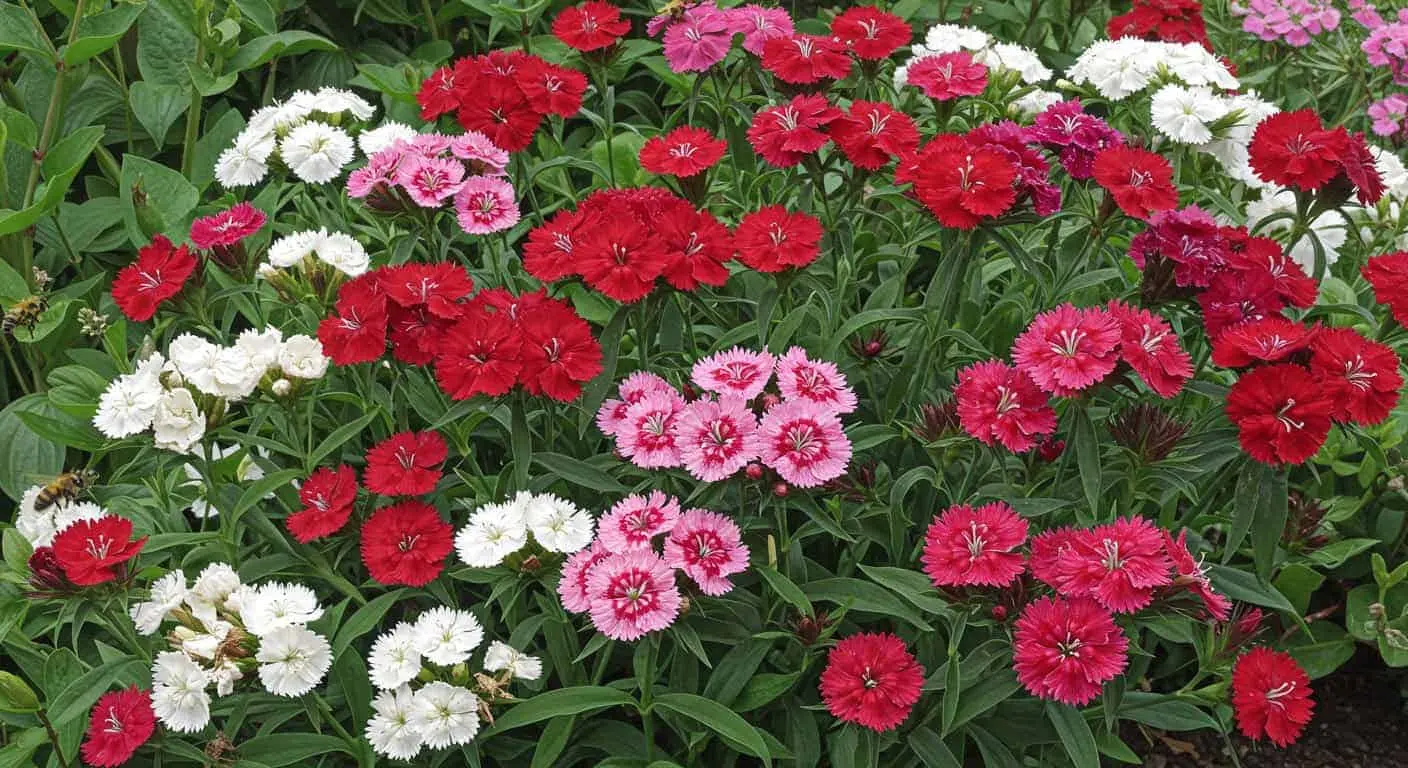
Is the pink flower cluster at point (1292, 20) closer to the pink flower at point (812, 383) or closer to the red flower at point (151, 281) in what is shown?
the pink flower at point (812, 383)

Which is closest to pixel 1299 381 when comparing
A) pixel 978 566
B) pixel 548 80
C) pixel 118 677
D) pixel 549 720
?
pixel 978 566

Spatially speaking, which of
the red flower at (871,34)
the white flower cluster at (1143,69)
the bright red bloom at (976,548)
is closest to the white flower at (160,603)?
the bright red bloom at (976,548)

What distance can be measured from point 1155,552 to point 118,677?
1.65 metres

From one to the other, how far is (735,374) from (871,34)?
0.92 m

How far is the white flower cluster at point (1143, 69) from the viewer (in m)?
2.71

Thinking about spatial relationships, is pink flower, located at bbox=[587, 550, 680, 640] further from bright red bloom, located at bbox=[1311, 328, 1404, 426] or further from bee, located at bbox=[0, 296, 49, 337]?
→ bee, located at bbox=[0, 296, 49, 337]

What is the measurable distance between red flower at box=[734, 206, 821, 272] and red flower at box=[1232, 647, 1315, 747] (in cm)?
96

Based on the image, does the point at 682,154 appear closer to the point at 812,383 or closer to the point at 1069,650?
the point at 812,383

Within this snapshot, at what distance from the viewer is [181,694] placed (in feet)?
6.35

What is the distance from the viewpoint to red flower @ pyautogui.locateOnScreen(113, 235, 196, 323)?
7.28 ft

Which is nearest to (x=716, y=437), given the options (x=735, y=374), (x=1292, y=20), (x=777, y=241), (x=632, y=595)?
(x=735, y=374)

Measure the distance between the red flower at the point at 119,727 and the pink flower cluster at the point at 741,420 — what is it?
82 centimetres

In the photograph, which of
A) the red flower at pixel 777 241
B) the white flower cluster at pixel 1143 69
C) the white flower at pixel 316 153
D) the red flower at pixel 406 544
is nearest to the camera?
the red flower at pixel 406 544

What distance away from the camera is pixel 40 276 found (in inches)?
109
